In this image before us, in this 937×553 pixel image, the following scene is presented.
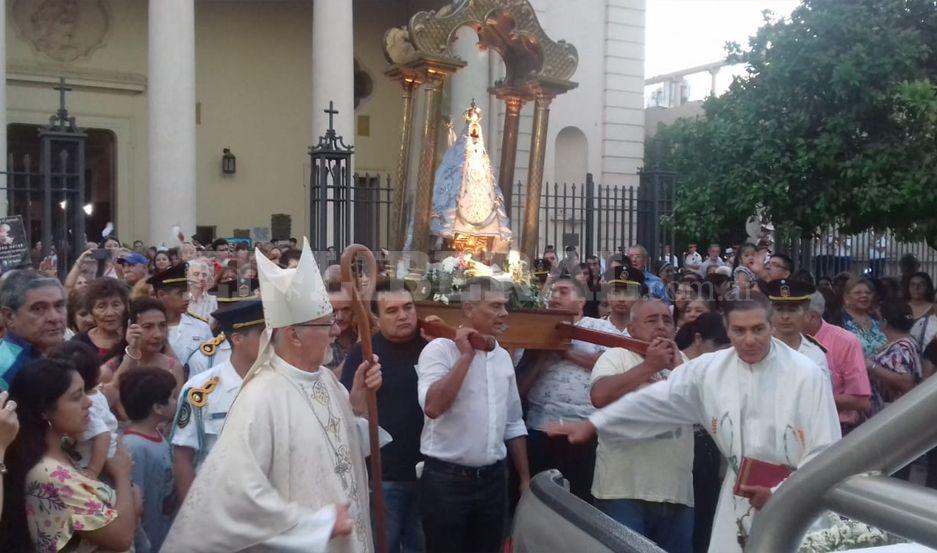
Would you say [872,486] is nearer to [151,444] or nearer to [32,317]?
[151,444]

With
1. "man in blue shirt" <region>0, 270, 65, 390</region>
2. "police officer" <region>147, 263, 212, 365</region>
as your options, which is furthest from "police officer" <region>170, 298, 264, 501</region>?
"police officer" <region>147, 263, 212, 365</region>

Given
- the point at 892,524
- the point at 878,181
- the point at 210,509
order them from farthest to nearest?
the point at 878,181 < the point at 210,509 < the point at 892,524

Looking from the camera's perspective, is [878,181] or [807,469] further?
[878,181]

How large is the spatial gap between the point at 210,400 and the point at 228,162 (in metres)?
16.6

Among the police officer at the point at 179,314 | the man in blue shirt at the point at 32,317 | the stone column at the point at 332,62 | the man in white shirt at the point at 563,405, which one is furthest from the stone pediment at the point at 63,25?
the man in blue shirt at the point at 32,317

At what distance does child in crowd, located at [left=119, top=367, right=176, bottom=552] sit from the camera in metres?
4.48

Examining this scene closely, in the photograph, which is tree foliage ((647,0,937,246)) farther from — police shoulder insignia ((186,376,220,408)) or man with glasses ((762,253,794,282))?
police shoulder insignia ((186,376,220,408))

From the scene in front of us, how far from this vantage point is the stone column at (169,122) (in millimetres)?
16438

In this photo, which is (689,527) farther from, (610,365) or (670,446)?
(610,365)

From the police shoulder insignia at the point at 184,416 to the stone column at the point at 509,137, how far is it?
739 centimetres

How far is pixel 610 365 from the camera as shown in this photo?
5379 millimetres

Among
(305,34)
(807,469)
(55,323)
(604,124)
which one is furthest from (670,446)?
(305,34)

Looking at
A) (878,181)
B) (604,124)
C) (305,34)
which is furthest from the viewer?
(305,34)

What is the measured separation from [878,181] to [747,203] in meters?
1.35
